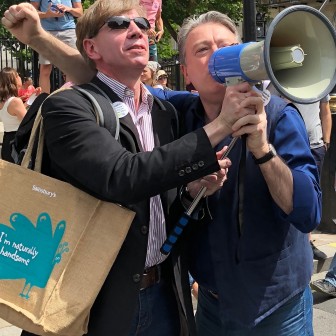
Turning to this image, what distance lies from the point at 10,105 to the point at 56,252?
462cm

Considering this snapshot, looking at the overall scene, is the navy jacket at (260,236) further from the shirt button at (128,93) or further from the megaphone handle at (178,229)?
the shirt button at (128,93)

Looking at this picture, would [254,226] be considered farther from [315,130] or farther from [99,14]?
[315,130]

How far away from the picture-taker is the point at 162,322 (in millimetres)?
2197

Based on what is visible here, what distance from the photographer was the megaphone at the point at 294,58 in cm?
164

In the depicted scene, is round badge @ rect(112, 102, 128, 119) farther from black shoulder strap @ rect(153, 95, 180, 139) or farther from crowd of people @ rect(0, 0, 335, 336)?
black shoulder strap @ rect(153, 95, 180, 139)

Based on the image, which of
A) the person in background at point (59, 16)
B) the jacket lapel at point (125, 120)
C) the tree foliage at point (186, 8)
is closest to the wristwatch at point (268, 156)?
the jacket lapel at point (125, 120)

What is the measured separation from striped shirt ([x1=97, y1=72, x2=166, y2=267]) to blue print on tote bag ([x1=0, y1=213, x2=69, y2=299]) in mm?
347

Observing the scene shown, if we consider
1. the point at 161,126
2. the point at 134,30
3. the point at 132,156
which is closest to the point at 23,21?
the point at 134,30

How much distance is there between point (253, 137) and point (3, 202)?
864 millimetres

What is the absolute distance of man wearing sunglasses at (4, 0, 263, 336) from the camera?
1.75 metres

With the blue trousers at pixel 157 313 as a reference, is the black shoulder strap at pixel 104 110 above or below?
above

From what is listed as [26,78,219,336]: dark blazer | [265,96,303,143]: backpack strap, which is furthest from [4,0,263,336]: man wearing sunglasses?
[265,96,303,143]: backpack strap

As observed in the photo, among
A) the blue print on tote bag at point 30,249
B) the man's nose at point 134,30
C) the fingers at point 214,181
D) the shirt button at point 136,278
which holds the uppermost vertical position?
the man's nose at point 134,30

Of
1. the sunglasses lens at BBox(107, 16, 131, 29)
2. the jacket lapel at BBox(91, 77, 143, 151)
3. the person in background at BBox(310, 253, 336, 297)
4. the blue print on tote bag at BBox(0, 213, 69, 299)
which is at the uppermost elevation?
the sunglasses lens at BBox(107, 16, 131, 29)
